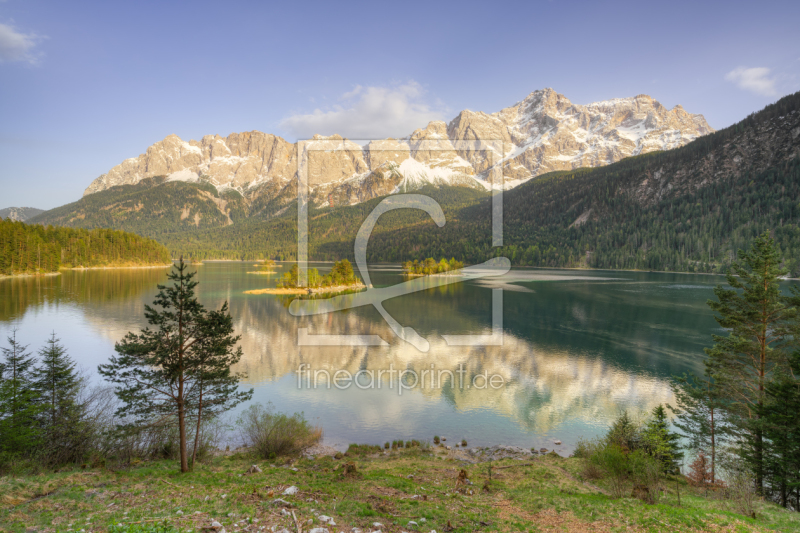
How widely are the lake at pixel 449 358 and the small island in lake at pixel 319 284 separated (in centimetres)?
1145

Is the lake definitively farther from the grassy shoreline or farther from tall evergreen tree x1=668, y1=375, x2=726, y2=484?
the grassy shoreline

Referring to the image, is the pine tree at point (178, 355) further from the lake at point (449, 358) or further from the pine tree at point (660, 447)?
the pine tree at point (660, 447)

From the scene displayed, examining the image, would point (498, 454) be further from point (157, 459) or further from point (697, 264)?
point (697, 264)

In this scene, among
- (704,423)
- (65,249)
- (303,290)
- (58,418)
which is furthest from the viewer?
(65,249)

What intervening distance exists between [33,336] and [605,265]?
192m

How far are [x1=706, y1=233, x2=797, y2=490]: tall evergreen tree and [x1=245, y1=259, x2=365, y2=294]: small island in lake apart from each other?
250 ft

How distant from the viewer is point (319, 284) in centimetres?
9238

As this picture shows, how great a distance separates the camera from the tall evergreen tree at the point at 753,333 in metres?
17.8

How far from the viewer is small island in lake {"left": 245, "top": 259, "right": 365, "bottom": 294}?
289ft

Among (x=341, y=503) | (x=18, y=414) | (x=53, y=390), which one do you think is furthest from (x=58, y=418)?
(x=341, y=503)

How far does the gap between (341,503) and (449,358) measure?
2891 cm

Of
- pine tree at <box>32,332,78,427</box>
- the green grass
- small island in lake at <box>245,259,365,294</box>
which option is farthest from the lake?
pine tree at <box>32,332,78,427</box>

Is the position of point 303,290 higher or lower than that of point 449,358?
higher

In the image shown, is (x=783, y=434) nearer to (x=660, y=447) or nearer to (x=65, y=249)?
(x=660, y=447)
